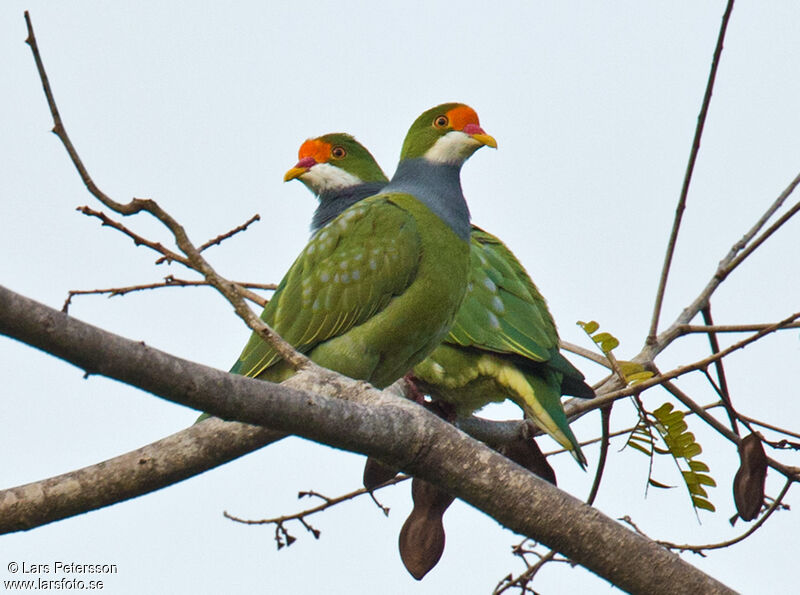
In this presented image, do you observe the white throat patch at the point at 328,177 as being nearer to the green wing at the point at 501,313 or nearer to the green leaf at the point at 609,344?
the green wing at the point at 501,313

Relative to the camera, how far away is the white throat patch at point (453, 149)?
4.38 m

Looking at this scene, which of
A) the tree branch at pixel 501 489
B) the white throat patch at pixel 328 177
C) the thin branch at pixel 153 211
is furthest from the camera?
the white throat patch at pixel 328 177

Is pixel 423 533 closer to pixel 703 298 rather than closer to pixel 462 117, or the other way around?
pixel 703 298

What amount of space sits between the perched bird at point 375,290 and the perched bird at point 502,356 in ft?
1.25

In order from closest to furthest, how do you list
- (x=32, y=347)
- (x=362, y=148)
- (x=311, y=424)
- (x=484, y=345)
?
(x=32, y=347) → (x=311, y=424) → (x=484, y=345) → (x=362, y=148)

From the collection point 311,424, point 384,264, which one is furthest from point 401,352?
point 311,424

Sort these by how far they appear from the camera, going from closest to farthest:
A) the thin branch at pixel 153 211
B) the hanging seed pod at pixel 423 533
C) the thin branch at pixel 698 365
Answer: the thin branch at pixel 153 211 < the thin branch at pixel 698 365 < the hanging seed pod at pixel 423 533

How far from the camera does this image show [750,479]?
2.94 metres

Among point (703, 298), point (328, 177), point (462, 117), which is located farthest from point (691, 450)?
point (328, 177)

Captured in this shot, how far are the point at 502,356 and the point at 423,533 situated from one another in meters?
1.29

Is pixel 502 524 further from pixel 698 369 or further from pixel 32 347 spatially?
pixel 32 347

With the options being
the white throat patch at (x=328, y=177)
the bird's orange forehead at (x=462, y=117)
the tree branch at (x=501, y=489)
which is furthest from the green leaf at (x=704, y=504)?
the white throat patch at (x=328, y=177)

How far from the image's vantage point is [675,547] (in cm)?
312

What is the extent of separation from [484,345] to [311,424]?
87.5 inches
